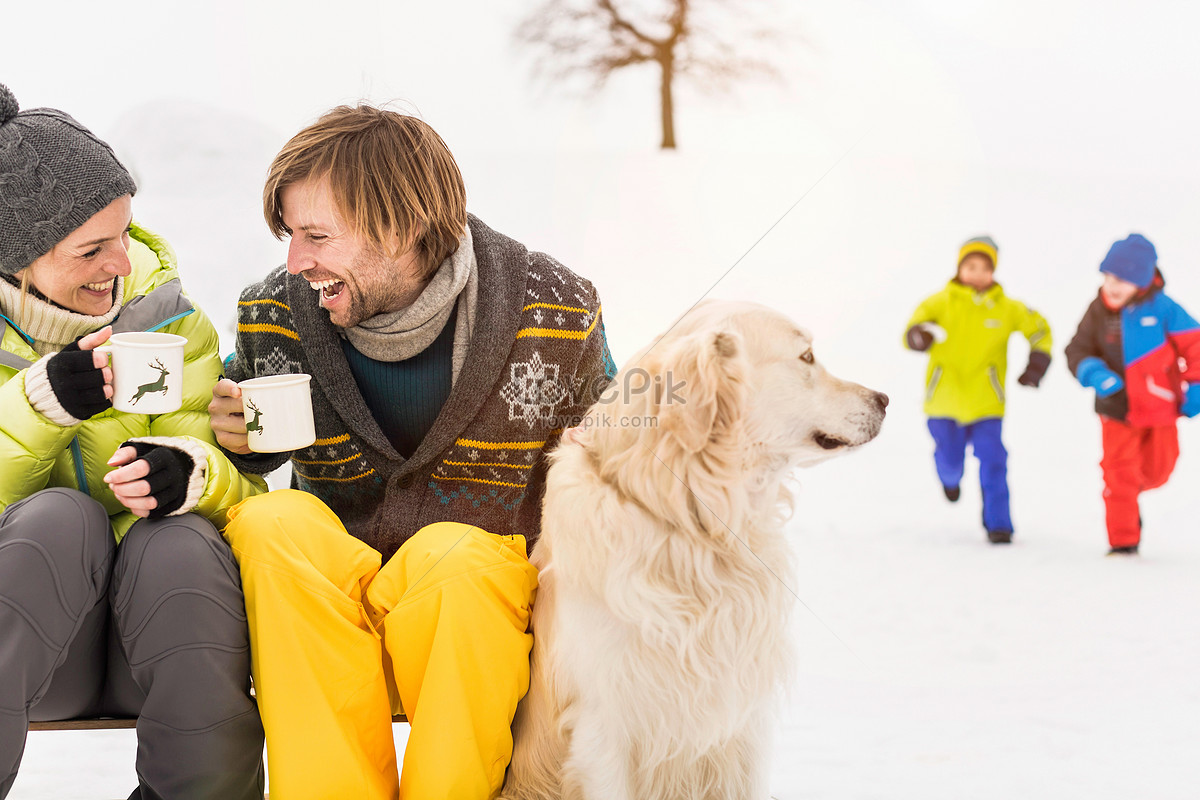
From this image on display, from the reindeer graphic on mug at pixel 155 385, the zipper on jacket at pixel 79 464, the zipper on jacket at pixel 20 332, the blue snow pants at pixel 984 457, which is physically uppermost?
the zipper on jacket at pixel 20 332

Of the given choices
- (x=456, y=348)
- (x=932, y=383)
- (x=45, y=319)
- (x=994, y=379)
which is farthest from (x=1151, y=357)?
(x=45, y=319)

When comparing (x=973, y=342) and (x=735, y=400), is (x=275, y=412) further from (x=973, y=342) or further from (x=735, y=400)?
(x=973, y=342)

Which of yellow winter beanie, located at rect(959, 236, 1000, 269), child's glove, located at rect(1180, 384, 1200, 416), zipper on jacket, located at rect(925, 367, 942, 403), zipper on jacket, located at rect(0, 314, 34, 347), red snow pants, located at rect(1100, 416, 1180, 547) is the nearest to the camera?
zipper on jacket, located at rect(0, 314, 34, 347)

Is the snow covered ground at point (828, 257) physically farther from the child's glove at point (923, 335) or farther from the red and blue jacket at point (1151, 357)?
the red and blue jacket at point (1151, 357)

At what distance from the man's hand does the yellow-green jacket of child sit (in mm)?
2954

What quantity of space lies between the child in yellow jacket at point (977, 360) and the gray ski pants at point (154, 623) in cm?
310

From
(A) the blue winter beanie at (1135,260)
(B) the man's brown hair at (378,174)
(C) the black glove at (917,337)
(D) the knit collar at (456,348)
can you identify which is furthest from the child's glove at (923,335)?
(B) the man's brown hair at (378,174)

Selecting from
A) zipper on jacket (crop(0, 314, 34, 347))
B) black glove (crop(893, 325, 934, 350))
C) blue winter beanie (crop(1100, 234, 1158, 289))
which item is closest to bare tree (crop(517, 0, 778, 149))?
zipper on jacket (crop(0, 314, 34, 347))

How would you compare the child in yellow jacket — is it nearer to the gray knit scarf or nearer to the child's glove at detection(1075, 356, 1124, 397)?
the child's glove at detection(1075, 356, 1124, 397)

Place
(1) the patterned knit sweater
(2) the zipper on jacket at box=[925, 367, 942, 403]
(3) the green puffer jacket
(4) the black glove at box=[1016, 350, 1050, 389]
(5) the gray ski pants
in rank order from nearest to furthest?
(5) the gray ski pants
(3) the green puffer jacket
(1) the patterned knit sweater
(4) the black glove at box=[1016, 350, 1050, 389]
(2) the zipper on jacket at box=[925, 367, 942, 403]

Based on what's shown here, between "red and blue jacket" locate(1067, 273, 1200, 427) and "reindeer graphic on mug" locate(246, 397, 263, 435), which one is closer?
"reindeer graphic on mug" locate(246, 397, 263, 435)

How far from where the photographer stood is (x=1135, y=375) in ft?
10.9

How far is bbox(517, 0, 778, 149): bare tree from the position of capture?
1.40 metres

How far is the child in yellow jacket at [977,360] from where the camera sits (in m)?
3.65
